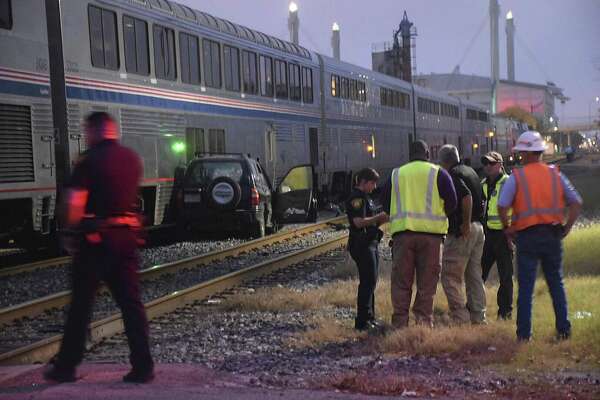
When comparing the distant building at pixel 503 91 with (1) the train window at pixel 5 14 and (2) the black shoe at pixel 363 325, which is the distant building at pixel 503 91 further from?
(2) the black shoe at pixel 363 325

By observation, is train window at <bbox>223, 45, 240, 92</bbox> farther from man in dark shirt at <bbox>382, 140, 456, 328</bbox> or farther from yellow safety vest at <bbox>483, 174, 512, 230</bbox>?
man in dark shirt at <bbox>382, 140, 456, 328</bbox>

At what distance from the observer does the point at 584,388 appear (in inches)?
211

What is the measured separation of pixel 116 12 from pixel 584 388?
36.3 feet

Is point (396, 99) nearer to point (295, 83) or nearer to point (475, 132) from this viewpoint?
point (295, 83)

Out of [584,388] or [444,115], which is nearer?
[584,388]

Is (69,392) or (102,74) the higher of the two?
(102,74)

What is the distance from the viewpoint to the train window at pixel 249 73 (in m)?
19.2

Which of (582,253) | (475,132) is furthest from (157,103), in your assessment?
(475,132)

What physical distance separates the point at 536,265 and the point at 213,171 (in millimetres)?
10025

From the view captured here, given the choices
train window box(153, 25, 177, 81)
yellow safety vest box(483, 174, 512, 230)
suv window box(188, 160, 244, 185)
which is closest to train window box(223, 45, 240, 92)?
train window box(153, 25, 177, 81)

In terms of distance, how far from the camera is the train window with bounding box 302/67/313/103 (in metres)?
23.2

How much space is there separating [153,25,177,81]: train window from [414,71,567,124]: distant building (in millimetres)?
100871

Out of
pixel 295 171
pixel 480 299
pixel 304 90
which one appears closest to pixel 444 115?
pixel 304 90

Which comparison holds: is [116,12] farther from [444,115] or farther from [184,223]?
[444,115]
